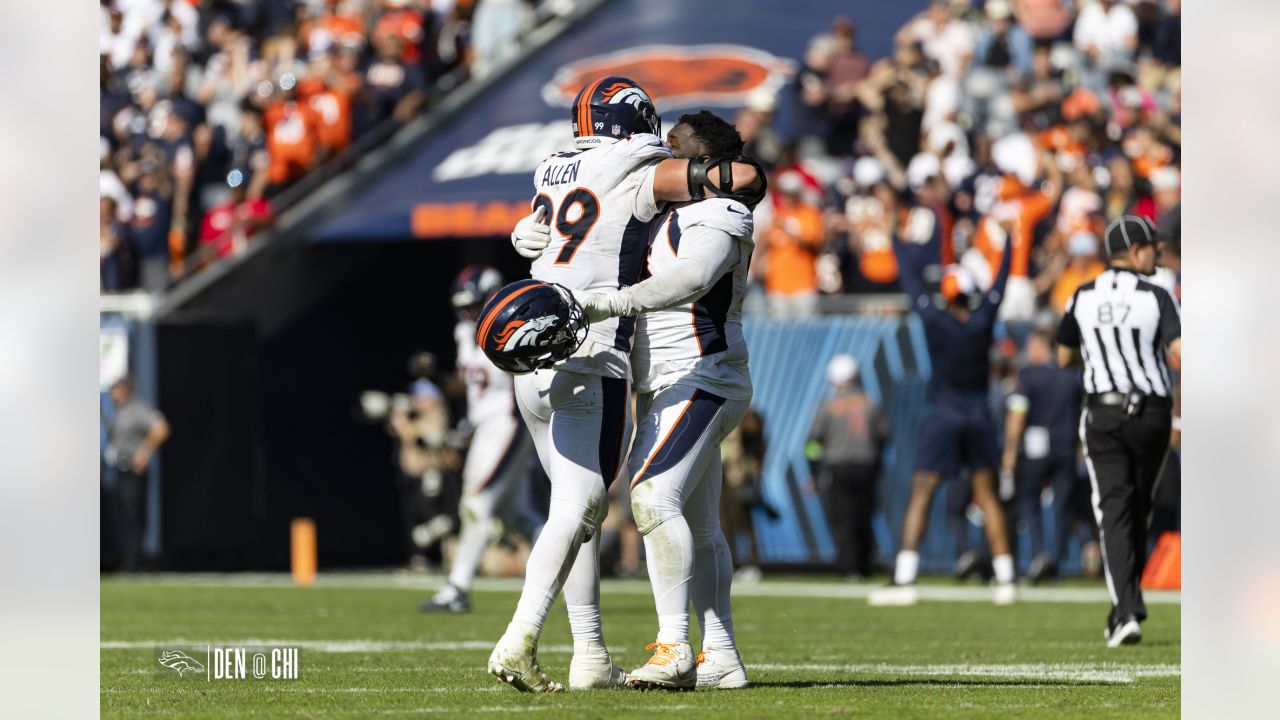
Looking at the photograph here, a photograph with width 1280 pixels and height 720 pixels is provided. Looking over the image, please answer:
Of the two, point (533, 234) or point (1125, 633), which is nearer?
point (533, 234)

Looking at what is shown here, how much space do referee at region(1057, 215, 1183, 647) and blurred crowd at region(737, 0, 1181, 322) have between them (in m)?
6.08

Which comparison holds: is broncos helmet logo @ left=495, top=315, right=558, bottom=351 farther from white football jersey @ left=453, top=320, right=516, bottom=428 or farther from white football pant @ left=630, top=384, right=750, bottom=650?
white football jersey @ left=453, top=320, right=516, bottom=428

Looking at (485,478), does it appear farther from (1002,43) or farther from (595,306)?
(1002,43)

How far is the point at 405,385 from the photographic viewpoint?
23438mm

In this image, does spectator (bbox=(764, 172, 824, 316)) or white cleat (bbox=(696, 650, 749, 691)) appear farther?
spectator (bbox=(764, 172, 824, 316))

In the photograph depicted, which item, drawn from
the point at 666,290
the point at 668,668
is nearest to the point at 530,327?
the point at 666,290

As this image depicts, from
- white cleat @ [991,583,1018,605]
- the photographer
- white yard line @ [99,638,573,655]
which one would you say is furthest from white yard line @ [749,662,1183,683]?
the photographer

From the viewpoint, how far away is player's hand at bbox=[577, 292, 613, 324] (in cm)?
692

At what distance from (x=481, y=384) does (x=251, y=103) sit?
11.3 metres

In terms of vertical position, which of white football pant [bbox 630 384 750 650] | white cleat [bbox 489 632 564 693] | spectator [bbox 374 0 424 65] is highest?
spectator [bbox 374 0 424 65]

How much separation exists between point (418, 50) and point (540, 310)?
18.3 metres

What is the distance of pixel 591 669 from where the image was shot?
290 inches
